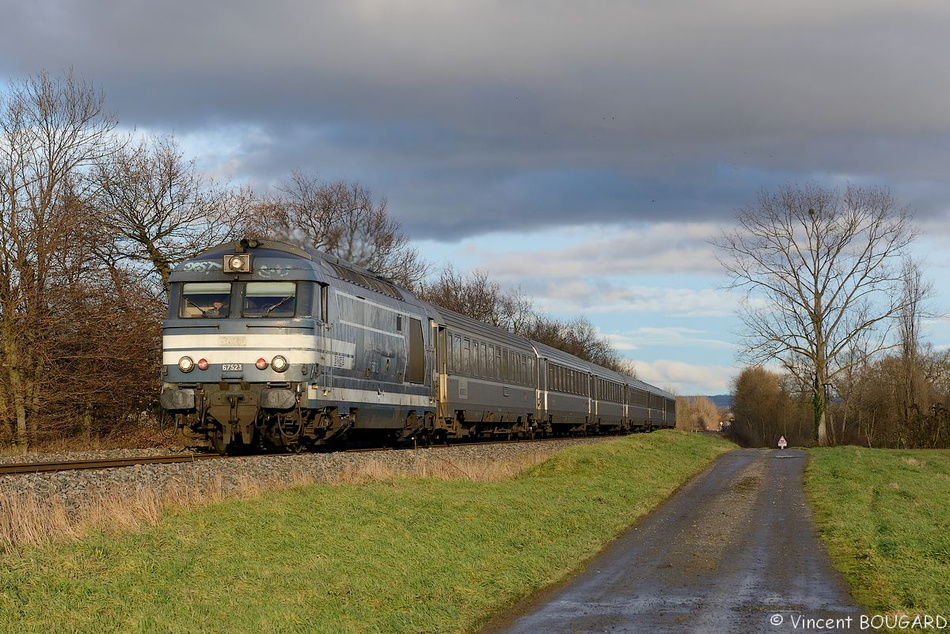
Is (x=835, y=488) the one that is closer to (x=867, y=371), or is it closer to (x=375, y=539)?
(x=375, y=539)

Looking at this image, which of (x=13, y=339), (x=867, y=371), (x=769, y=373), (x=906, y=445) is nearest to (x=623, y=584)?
(x=13, y=339)

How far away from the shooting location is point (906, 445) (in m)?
50.2

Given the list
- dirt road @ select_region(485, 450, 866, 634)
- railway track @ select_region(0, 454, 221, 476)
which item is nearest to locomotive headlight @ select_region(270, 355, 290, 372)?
railway track @ select_region(0, 454, 221, 476)

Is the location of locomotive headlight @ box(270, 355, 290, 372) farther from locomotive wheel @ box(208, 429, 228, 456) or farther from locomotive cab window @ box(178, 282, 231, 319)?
locomotive wheel @ box(208, 429, 228, 456)

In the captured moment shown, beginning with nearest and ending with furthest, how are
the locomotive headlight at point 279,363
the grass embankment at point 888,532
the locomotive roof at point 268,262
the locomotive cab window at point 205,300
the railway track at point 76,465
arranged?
the grass embankment at point 888,532 → the railway track at point 76,465 → the locomotive headlight at point 279,363 → the locomotive cab window at point 205,300 → the locomotive roof at point 268,262

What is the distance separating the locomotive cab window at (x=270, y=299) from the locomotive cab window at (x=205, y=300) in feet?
1.39

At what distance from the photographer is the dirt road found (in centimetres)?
793

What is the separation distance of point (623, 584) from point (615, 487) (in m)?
9.22

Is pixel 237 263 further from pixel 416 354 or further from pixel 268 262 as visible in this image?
pixel 416 354

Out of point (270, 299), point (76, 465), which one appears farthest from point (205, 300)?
point (76, 465)

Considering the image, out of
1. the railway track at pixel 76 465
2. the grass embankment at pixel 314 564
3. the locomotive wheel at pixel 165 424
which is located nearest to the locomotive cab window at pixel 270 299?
the railway track at pixel 76 465

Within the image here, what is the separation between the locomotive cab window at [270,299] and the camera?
19828 millimetres

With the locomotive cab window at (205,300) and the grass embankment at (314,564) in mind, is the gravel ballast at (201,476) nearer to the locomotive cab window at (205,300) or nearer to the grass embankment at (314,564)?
the grass embankment at (314,564)

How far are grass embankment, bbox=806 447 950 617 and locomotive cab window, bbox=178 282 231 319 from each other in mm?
11944
